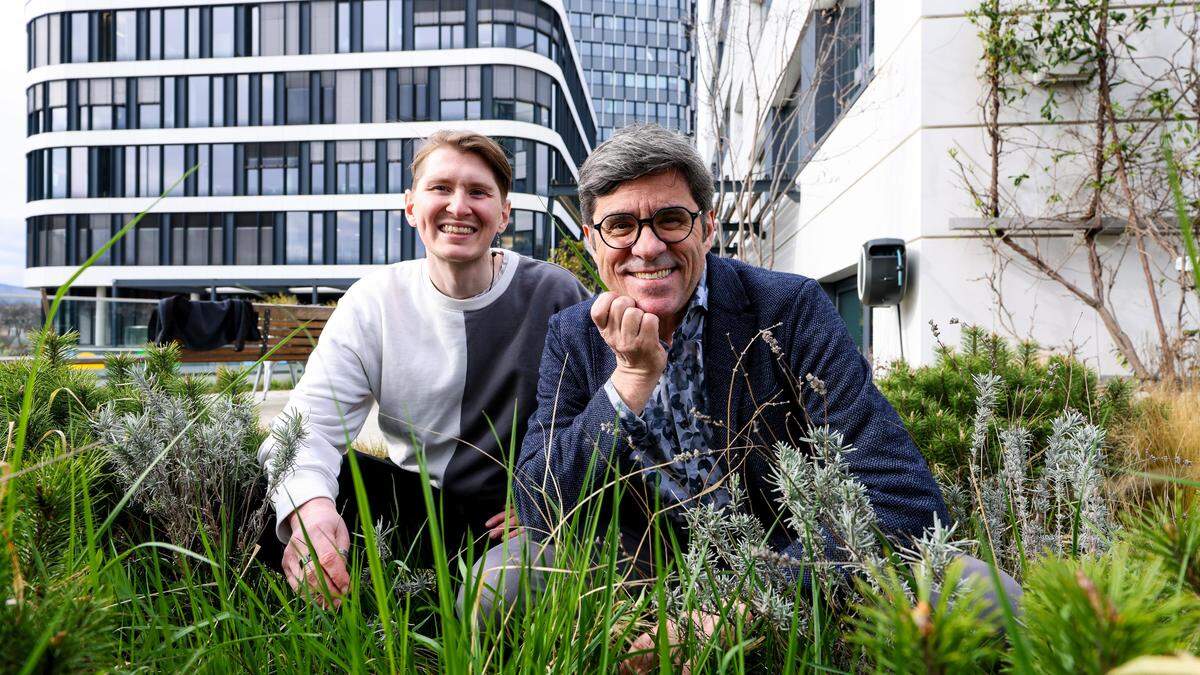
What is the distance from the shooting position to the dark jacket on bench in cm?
904

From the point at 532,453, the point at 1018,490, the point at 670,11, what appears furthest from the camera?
the point at 670,11

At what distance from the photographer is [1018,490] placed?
1.51 metres

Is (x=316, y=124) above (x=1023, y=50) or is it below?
above

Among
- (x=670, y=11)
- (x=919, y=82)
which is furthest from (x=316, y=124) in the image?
(x=670, y=11)

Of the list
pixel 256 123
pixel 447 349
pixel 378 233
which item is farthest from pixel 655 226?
Answer: pixel 256 123

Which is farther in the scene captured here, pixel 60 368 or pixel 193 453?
pixel 60 368

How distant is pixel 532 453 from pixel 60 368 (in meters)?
1.43

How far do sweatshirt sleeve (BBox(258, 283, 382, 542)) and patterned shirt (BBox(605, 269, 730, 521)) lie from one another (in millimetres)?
902

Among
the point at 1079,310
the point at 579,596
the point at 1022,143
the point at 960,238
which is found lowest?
the point at 579,596

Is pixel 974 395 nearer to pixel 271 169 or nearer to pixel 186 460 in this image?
pixel 186 460

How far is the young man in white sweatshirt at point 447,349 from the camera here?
2.70 m

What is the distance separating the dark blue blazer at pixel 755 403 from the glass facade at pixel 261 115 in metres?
34.1

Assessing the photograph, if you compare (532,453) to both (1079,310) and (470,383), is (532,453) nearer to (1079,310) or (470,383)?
(470,383)

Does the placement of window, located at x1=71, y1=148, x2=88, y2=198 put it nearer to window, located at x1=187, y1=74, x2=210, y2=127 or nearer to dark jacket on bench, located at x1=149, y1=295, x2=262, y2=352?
window, located at x1=187, y1=74, x2=210, y2=127
